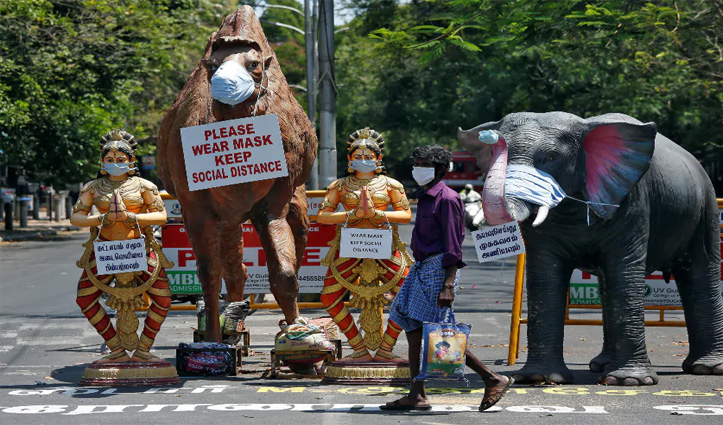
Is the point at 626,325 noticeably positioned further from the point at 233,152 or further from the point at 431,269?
the point at 233,152

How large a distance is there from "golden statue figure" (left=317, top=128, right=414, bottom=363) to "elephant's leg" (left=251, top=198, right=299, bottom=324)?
317 mm

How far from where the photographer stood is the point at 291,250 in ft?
35.3

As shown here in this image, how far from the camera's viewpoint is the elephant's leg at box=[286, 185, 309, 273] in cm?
1181

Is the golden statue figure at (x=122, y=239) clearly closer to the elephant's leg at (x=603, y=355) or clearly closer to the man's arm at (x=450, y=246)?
the man's arm at (x=450, y=246)

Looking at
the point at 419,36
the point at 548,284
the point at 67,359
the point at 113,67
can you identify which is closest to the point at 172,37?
the point at 113,67

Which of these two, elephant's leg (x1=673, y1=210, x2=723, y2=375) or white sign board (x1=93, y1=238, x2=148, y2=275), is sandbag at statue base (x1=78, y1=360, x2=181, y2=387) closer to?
white sign board (x1=93, y1=238, x2=148, y2=275)

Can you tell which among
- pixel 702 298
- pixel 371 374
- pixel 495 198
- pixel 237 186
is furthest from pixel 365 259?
pixel 702 298

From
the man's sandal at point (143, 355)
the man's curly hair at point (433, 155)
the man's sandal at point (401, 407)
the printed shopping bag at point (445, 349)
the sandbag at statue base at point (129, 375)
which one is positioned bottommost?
the man's sandal at point (401, 407)

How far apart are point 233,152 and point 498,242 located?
2.29 metres

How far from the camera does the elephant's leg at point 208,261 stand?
1067cm

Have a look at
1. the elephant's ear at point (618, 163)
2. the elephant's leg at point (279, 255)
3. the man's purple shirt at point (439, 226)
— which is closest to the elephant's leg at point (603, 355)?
the elephant's ear at point (618, 163)

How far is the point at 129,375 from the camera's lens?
999 cm

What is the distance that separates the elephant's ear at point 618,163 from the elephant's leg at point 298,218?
2960mm

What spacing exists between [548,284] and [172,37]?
2852cm
